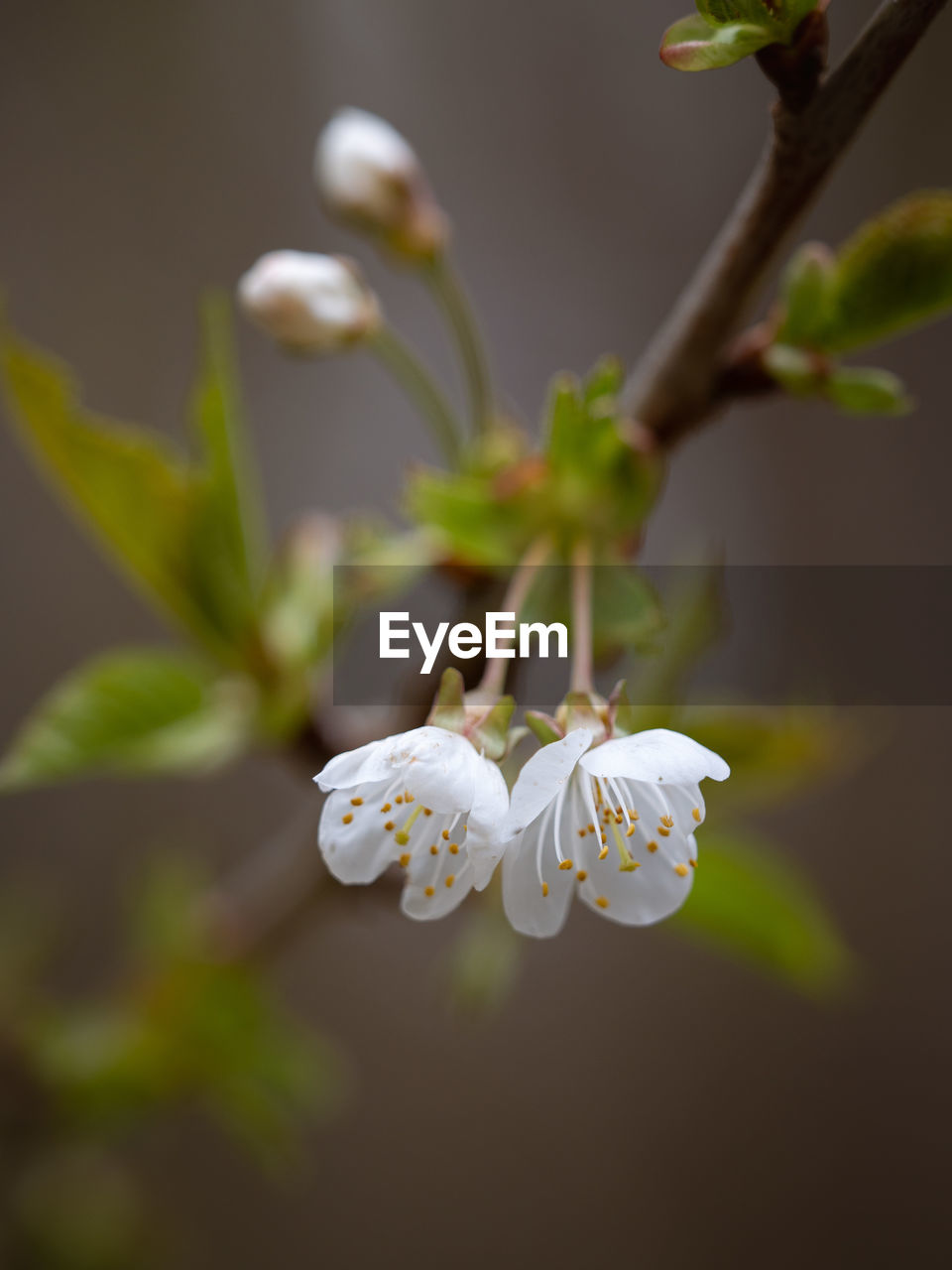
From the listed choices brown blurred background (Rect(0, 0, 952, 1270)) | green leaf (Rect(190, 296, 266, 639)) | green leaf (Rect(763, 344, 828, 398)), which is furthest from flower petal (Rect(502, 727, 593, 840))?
brown blurred background (Rect(0, 0, 952, 1270))

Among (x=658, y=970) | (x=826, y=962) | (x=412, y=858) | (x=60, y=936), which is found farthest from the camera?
(x=658, y=970)

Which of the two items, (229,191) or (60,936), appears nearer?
(60,936)

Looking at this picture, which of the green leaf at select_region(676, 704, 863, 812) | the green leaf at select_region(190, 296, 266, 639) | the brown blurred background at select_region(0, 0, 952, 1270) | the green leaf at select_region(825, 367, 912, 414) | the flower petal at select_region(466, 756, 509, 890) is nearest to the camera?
the flower petal at select_region(466, 756, 509, 890)

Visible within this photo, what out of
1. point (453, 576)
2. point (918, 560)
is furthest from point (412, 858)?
point (918, 560)

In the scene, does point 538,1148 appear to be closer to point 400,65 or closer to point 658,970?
point 658,970

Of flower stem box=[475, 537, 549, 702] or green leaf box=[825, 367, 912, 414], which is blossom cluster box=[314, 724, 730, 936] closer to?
flower stem box=[475, 537, 549, 702]

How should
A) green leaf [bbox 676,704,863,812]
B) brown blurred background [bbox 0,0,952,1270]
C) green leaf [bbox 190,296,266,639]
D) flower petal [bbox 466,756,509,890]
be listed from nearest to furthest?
flower petal [bbox 466,756,509,890] < green leaf [bbox 190,296,266,639] < green leaf [bbox 676,704,863,812] < brown blurred background [bbox 0,0,952,1270]

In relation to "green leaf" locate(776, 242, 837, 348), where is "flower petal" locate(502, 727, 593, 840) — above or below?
below
